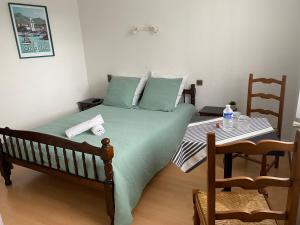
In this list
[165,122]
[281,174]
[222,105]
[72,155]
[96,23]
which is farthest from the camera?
[96,23]

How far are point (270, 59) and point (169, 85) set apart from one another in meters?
1.20

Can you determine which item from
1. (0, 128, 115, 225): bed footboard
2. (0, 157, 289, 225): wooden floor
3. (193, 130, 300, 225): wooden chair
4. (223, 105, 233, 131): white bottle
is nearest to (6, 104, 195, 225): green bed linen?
(0, 128, 115, 225): bed footboard

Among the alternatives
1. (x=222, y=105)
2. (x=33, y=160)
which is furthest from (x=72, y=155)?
(x=222, y=105)

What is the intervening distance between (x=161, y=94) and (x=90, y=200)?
1.51 m

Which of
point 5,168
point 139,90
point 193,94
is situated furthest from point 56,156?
point 193,94

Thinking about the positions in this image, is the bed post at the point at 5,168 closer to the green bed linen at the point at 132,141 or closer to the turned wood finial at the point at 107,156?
the green bed linen at the point at 132,141

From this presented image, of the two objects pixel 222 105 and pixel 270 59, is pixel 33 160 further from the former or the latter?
pixel 270 59

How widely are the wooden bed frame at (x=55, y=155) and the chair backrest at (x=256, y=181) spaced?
883mm

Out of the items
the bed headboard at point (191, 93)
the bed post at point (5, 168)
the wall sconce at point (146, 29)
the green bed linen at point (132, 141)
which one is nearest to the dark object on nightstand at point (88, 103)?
A: the green bed linen at point (132, 141)

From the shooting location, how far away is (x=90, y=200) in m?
2.39

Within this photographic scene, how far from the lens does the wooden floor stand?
7.00ft

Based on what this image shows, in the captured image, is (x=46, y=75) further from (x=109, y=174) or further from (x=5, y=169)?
(x=109, y=174)

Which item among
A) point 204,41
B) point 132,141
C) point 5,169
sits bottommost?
point 5,169

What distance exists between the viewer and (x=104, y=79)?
4105mm
